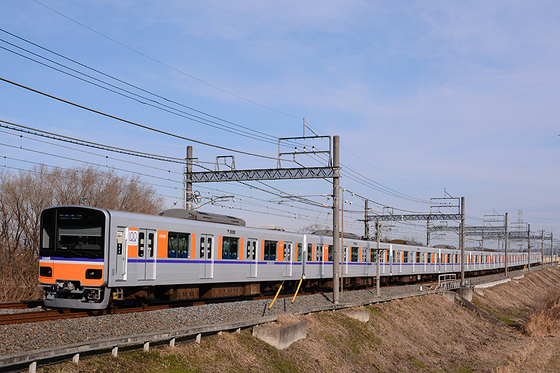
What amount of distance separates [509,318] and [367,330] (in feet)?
84.0

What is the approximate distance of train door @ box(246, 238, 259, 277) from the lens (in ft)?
71.7

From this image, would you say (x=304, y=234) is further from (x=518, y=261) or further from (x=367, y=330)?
(x=518, y=261)

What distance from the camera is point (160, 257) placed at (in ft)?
55.2

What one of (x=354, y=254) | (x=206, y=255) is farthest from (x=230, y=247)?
(x=354, y=254)

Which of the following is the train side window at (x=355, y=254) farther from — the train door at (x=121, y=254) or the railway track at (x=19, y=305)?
the railway track at (x=19, y=305)

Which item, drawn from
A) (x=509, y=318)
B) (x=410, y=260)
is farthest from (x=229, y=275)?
(x=509, y=318)

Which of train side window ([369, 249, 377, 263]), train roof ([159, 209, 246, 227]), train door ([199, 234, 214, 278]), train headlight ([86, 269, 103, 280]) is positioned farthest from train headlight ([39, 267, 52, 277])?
train side window ([369, 249, 377, 263])

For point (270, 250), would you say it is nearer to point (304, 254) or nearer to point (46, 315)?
point (304, 254)

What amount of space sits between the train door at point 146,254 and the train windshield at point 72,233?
1.44m

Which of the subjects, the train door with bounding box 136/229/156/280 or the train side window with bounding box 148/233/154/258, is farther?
the train side window with bounding box 148/233/154/258

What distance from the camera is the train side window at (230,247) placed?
20172 millimetres

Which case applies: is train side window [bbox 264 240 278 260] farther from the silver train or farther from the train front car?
the train front car

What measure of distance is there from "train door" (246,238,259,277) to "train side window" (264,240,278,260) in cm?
75

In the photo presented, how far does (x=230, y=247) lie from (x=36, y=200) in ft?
80.2
